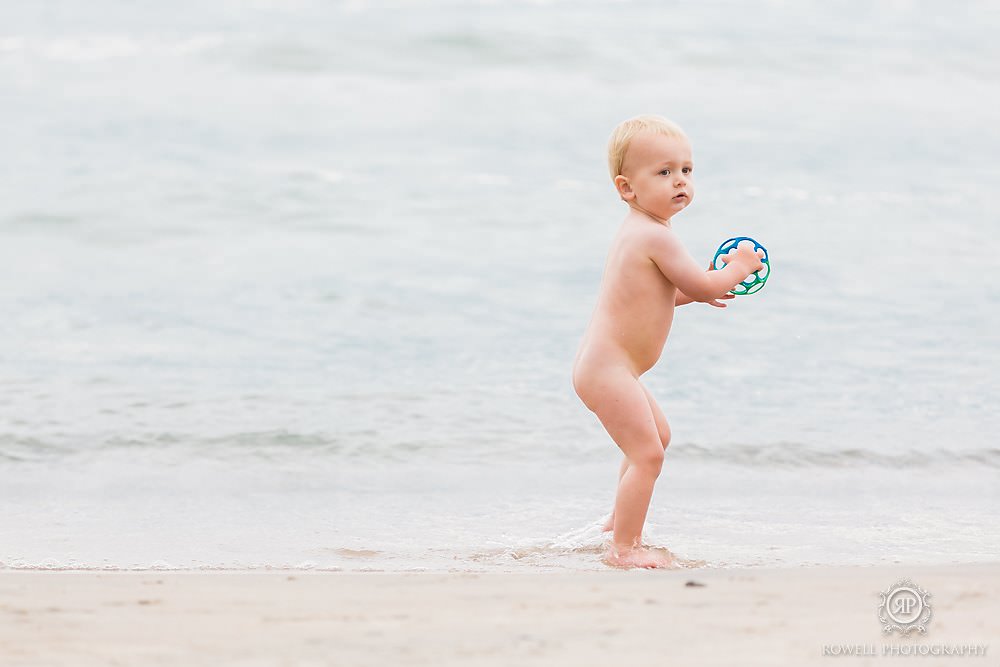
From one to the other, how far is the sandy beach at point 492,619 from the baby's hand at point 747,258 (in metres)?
1.10

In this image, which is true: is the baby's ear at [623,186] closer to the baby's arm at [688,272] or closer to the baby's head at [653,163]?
the baby's head at [653,163]

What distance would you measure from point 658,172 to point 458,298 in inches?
179

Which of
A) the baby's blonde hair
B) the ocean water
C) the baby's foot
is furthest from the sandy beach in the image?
the baby's blonde hair

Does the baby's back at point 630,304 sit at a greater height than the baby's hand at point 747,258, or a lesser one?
lesser

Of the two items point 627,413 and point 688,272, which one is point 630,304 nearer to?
point 688,272

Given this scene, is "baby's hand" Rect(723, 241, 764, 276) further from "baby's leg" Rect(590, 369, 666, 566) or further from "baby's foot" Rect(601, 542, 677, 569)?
"baby's foot" Rect(601, 542, 677, 569)

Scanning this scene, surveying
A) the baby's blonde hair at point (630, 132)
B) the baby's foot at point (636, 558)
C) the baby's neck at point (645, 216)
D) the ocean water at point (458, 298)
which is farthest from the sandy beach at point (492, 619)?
the baby's blonde hair at point (630, 132)

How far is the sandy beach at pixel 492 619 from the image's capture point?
275cm

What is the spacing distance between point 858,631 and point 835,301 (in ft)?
19.3

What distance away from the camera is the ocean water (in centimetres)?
503

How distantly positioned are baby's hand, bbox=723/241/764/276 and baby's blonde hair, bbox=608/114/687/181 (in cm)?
40

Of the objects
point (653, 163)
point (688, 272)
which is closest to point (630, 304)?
point (688, 272)

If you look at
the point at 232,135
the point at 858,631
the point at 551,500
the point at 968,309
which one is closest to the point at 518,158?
the point at 232,135

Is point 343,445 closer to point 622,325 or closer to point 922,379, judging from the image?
point 622,325
